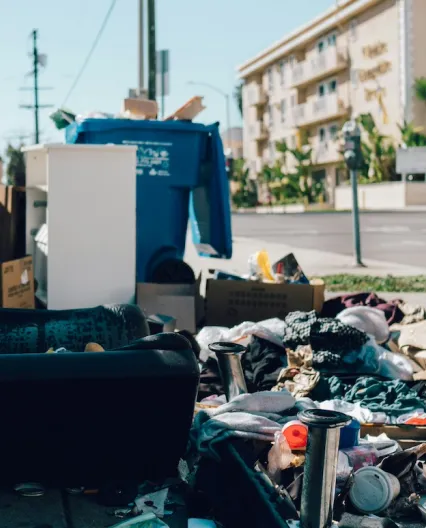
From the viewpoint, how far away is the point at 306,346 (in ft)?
16.5

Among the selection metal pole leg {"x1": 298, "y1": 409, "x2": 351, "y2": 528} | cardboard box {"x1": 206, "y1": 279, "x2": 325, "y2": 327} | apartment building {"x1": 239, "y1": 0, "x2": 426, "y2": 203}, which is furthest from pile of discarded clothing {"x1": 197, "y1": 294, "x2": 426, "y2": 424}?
apartment building {"x1": 239, "y1": 0, "x2": 426, "y2": 203}

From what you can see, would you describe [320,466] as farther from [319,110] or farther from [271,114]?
[271,114]

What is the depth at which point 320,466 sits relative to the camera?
2.80 m

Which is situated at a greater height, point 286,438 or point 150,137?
point 150,137

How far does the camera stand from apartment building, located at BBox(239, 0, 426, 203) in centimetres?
4141

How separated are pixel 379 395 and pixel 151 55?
12.6 m

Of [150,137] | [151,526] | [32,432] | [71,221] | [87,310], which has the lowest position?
[151,526]

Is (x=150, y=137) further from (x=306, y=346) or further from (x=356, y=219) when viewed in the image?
(x=356, y=219)

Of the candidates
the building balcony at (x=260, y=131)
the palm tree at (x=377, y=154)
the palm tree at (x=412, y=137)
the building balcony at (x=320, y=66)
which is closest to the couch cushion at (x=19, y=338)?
the palm tree at (x=412, y=137)

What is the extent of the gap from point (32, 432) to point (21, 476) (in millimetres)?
214

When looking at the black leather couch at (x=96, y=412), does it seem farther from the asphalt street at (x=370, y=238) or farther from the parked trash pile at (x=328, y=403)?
the asphalt street at (x=370, y=238)

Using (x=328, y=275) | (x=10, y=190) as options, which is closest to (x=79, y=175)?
(x=10, y=190)

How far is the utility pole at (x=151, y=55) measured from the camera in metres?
15.9

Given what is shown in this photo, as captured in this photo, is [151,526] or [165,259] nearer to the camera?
[151,526]
